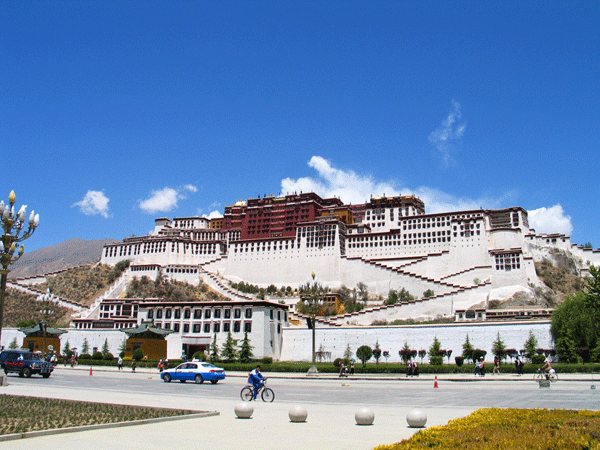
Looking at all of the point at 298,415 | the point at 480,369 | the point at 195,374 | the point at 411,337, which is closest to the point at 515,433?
the point at 298,415

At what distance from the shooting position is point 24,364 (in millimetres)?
29547

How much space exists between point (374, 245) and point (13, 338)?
188 ft

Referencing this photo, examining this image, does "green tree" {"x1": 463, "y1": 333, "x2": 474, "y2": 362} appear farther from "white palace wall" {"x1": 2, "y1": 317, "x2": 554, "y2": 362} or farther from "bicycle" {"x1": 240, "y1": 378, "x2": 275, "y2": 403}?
"bicycle" {"x1": 240, "y1": 378, "x2": 275, "y2": 403}

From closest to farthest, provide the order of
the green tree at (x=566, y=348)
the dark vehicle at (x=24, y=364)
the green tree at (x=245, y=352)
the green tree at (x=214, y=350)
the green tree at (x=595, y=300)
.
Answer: the dark vehicle at (x=24, y=364), the green tree at (x=595, y=300), the green tree at (x=566, y=348), the green tree at (x=245, y=352), the green tree at (x=214, y=350)

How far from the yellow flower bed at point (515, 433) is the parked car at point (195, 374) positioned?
2026 cm

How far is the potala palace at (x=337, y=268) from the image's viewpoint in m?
52.0

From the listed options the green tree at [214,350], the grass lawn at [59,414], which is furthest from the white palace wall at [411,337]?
the grass lawn at [59,414]

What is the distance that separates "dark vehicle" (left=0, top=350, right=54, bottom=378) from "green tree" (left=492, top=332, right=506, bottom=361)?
3395 centimetres

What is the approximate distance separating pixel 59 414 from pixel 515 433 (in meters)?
11.1

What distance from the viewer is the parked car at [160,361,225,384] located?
29.1 metres

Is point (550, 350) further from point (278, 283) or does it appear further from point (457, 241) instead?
point (278, 283)

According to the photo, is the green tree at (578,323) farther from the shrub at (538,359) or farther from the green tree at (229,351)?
the green tree at (229,351)

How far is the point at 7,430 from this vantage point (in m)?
10.8

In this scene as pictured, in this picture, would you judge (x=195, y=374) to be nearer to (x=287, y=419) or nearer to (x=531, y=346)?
(x=287, y=419)
